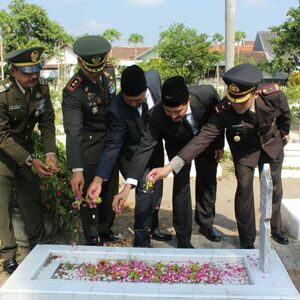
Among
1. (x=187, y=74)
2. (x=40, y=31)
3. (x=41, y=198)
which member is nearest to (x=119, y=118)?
(x=41, y=198)

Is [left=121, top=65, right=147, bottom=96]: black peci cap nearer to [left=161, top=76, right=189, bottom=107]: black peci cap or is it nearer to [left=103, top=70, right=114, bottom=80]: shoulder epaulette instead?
[left=161, top=76, right=189, bottom=107]: black peci cap

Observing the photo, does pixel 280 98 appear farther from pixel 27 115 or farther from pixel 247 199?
pixel 27 115

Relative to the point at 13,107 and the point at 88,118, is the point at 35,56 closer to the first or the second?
the point at 13,107

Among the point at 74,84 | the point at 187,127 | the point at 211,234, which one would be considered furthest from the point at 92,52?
the point at 211,234

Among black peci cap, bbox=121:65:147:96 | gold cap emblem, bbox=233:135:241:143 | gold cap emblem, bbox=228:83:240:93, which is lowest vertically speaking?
gold cap emblem, bbox=233:135:241:143

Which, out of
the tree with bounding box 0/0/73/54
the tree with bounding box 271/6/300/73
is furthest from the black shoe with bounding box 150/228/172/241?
the tree with bounding box 0/0/73/54

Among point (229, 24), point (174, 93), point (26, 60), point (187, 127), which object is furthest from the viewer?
point (229, 24)

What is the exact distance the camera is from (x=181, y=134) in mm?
3248

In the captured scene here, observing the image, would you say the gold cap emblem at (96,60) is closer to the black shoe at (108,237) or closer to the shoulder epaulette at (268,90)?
the shoulder epaulette at (268,90)

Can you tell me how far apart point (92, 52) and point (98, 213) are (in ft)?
4.53

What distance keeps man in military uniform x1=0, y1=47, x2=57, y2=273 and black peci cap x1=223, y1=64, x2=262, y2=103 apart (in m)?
1.38

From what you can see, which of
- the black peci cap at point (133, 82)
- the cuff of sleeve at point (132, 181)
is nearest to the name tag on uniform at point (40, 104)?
the black peci cap at point (133, 82)

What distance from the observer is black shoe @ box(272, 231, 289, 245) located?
3691 millimetres

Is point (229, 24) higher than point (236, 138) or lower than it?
higher
